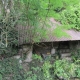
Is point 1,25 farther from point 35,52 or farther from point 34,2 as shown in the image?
point 35,52

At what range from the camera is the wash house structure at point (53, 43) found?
524cm

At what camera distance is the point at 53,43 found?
588 cm

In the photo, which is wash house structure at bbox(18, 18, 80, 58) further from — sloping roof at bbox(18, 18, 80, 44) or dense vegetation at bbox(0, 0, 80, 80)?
dense vegetation at bbox(0, 0, 80, 80)

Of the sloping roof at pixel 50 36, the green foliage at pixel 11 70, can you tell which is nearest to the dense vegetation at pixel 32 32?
the green foliage at pixel 11 70

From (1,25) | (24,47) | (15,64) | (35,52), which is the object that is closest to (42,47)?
(35,52)

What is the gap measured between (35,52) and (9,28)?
1.31m

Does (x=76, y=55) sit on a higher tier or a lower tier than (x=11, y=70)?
higher

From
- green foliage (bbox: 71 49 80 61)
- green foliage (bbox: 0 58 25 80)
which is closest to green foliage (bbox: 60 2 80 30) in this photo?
green foliage (bbox: 71 49 80 61)

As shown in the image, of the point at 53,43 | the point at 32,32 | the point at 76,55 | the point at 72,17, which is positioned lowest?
the point at 76,55

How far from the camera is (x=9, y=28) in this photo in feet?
16.2

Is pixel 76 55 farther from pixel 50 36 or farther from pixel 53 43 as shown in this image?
pixel 50 36

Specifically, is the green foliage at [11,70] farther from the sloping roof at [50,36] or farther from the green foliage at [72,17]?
the green foliage at [72,17]

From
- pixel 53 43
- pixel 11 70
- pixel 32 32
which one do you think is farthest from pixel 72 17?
pixel 11 70

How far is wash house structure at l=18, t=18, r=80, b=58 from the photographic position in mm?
5238
